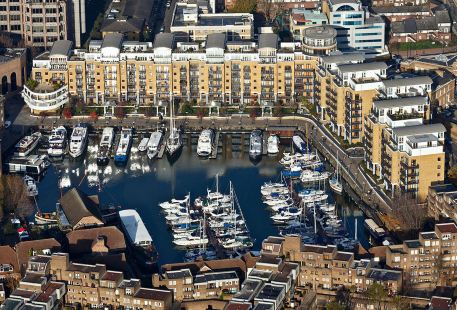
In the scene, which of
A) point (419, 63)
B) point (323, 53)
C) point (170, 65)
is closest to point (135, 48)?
point (170, 65)

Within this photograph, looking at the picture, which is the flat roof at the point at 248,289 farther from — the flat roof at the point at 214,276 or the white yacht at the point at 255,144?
the white yacht at the point at 255,144

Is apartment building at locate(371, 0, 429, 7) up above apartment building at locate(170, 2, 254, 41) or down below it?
below

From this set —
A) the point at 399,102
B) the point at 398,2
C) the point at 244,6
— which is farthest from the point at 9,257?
the point at 398,2

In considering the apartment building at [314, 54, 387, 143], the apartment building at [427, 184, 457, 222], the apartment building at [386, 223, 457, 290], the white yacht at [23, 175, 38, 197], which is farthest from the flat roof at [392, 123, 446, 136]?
the white yacht at [23, 175, 38, 197]

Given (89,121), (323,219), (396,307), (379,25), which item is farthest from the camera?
(379,25)

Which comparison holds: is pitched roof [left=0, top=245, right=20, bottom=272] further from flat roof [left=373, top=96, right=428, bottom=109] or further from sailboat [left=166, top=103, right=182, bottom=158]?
flat roof [left=373, top=96, right=428, bottom=109]

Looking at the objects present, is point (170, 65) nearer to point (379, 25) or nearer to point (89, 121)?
point (89, 121)

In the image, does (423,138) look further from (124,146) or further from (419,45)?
(419,45)
